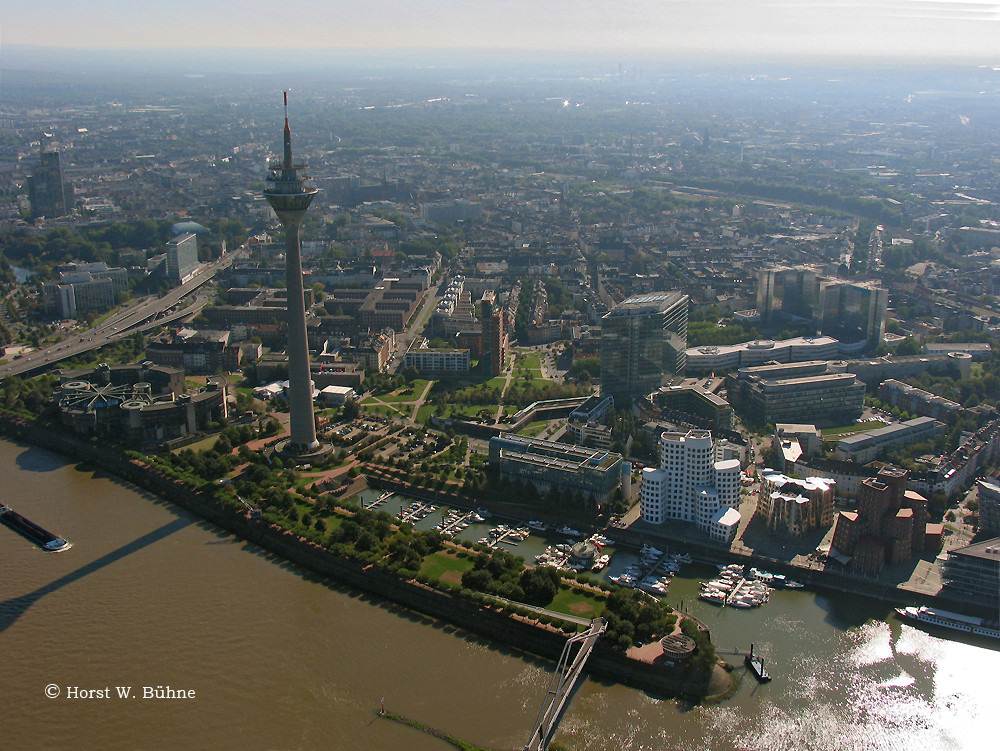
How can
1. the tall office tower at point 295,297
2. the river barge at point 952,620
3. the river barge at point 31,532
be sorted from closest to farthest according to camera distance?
the river barge at point 952,620 < the river barge at point 31,532 < the tall office tower at point 295,297

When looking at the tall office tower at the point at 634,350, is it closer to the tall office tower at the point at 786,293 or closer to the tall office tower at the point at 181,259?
the tall office tower at the point at 786,293

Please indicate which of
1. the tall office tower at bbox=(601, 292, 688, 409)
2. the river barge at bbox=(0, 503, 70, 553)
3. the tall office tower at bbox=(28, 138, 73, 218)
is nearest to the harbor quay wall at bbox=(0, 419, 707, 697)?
the river barge at bbox=(0, 503, 70, 553)

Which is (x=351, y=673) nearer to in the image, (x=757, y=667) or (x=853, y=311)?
(x=757, y=667)

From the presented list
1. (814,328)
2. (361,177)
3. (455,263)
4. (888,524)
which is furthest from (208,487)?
(361,177)

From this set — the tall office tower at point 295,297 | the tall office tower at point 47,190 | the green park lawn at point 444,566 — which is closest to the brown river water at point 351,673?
→ the green park lawn at point 444,566

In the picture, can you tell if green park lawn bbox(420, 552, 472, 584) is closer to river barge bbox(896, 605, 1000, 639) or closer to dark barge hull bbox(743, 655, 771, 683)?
dark barge hull bbox(743, 655, 771, 683)

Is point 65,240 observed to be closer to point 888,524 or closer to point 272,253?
point 272,253

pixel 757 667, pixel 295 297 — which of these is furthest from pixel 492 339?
pixel 757 667
